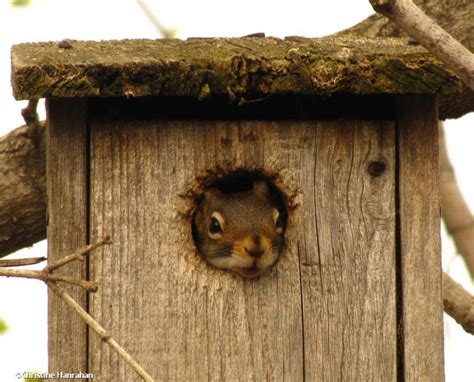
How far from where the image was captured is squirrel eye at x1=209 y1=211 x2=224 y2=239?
461 centimetres

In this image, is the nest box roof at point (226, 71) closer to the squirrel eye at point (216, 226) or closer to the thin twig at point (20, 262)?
the squirrel eye at point (216, 226)

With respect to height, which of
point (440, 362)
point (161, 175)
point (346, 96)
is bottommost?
point (440, 362)

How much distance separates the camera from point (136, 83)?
3939 millimetres

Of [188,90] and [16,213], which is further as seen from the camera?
[16,213]

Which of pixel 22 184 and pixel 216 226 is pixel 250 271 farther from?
pixel 22 184

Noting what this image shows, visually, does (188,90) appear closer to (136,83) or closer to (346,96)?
(136,83)

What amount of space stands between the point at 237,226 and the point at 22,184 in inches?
36.9

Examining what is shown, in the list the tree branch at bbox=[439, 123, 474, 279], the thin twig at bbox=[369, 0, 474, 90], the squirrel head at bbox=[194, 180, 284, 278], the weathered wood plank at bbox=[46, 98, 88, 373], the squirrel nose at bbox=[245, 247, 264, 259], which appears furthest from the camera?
the tree branch at bbox=[439, 123, 474, 279]

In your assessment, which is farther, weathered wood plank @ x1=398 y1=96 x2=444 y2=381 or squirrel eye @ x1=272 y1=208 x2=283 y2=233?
squirrel eye @ x1=272 y1=208 x2=283 y2=233

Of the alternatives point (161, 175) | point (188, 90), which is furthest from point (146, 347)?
point (188, 90)

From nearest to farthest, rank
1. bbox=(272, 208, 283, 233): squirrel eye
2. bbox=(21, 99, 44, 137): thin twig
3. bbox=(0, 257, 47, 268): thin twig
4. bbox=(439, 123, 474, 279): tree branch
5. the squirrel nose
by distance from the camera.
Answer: bbox=(0, 257, 47, 268): thin twig → the squirrel nose → bbox=(272, 208, 283, 233): squirrel eye → bbox=(21, 99, 44, 137): thin twig → bbox=(439, 123, 474, 279): tree branch

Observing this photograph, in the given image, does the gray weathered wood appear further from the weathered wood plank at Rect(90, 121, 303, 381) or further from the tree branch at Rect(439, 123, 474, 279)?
the tree branch at Rect(439, 123, 474, 279)

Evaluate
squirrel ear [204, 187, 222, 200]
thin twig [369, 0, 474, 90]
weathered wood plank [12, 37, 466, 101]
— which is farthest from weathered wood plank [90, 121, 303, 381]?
thin twig [369, 0, 474, 90]

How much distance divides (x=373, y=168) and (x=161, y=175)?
702mm
